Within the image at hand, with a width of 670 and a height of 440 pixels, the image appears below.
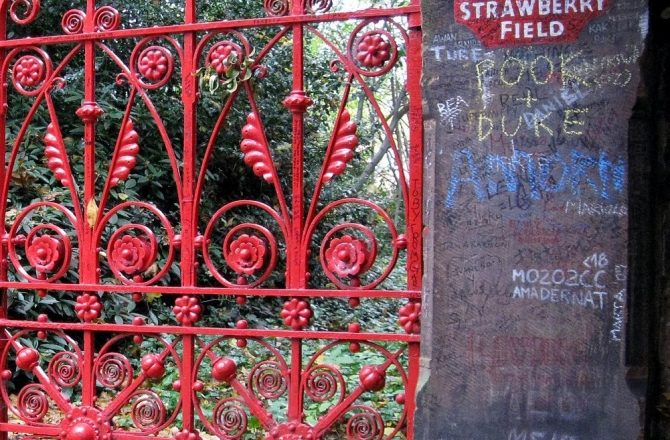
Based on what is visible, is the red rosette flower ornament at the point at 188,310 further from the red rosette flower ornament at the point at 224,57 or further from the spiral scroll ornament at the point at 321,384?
the red rosette flower ornament at the point at 224,57

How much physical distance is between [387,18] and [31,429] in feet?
7.01

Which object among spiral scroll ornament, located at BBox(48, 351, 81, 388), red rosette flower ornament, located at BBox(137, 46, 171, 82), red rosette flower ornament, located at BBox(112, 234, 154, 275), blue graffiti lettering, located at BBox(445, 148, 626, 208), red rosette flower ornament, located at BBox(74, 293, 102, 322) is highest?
red rosette flower ornament, located at BBox(137, 46, 171, 82)

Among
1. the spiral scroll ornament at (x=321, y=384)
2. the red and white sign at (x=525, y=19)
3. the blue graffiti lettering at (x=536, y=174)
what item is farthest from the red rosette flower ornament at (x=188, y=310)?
the red and white sign at (x=525, y=19)

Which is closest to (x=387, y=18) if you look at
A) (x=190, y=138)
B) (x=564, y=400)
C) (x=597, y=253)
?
(x=190, y=138)

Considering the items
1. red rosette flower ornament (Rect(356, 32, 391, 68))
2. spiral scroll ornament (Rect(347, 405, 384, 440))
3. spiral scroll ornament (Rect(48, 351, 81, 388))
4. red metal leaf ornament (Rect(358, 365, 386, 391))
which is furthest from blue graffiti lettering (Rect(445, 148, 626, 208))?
spiral scroll ornament (Rect(48, 351, 81, 388))

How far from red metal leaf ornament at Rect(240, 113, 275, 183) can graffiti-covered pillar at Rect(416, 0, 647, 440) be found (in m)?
0.64

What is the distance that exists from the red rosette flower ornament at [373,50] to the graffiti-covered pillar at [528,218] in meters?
0.27

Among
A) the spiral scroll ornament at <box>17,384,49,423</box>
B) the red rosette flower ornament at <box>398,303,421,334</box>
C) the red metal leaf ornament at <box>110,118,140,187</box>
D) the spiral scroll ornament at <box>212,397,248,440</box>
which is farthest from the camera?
the spiral scroll ornament at <box>17,384,49,423</box>

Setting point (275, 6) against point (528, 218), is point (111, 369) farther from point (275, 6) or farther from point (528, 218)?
point (528, 218)

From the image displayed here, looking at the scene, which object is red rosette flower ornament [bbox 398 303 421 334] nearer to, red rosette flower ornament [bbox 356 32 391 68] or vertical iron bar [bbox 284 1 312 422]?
vertical iron bar [bbox 284 1 312 422]

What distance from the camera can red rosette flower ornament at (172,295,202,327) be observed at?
2766 millimetres

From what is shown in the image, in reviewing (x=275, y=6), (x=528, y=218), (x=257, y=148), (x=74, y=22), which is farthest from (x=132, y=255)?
(x=528, y=218)

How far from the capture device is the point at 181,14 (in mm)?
5781

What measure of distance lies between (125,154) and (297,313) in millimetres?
933
